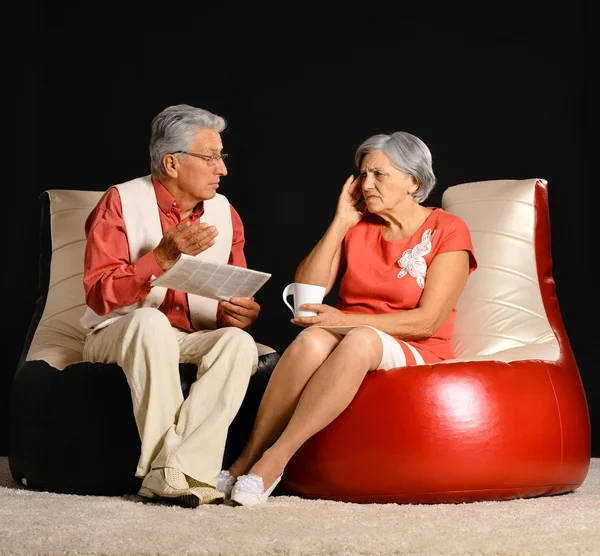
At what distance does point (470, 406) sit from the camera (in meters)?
2.87

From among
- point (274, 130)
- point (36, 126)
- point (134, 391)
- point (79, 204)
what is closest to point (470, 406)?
point (134, 391)

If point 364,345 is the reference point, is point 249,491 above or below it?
below

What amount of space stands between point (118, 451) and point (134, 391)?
0.22m

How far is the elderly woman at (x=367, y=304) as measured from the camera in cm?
286

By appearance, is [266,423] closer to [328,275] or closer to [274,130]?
[328,275]

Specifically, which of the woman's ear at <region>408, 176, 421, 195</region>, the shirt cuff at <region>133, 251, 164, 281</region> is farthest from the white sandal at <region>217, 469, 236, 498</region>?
the woman's ear at <region>408, 176, 421, 195</region>

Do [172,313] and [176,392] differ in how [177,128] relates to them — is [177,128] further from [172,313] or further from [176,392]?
[176,392]

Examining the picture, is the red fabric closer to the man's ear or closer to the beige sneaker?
the man's ear

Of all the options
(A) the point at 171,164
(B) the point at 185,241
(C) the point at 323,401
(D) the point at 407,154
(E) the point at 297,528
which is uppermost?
(D) the point at 407,154

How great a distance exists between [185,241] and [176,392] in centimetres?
42

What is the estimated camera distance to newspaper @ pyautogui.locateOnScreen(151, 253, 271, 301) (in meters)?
2.86

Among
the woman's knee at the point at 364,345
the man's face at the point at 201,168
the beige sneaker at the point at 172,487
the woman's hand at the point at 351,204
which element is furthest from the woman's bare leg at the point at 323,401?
the man's face at the point at 201,168

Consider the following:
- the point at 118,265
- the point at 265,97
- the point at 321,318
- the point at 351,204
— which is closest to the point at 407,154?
the point at 351,204

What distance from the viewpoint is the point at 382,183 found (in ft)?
10.7
